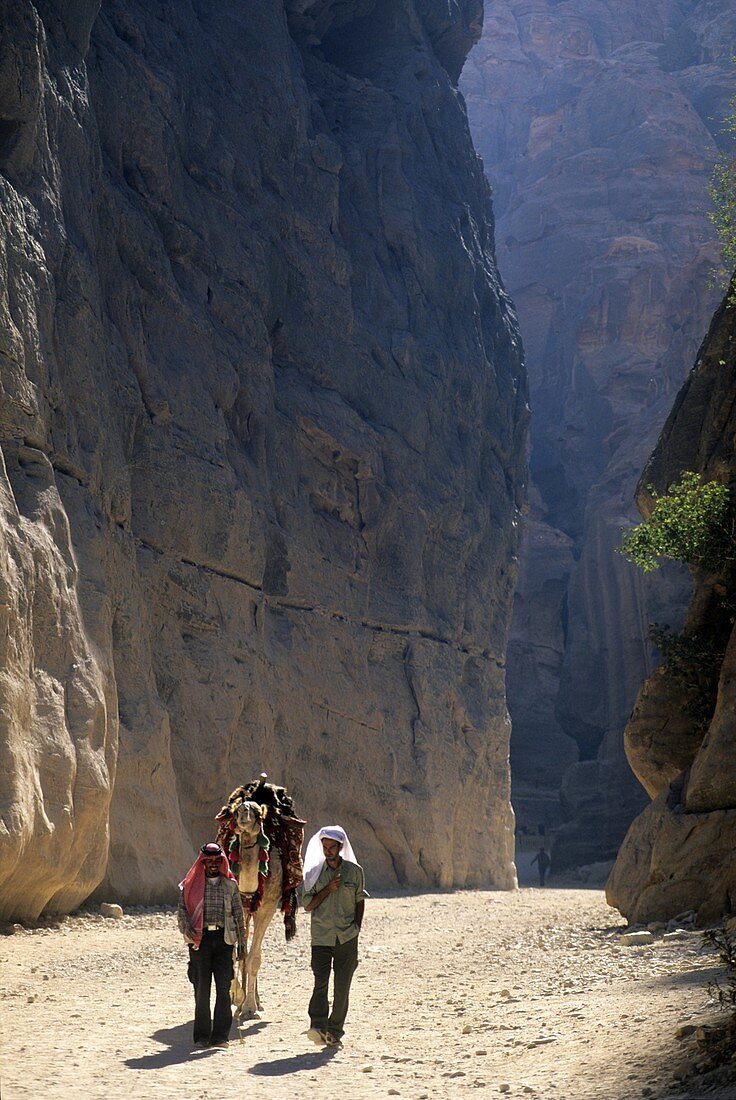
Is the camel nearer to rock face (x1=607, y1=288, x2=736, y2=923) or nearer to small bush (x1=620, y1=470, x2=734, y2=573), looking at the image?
rock face (x1=607, y1=288, x2=736, y2=923)

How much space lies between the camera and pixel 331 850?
9031mm

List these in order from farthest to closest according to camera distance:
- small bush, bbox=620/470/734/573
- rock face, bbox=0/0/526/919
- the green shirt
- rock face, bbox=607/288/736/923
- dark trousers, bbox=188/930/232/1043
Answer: rock face, bbox=0/0/526/919 < small bush, bbox=620/470/734/573 < rock face, bbox=607/288/736/923 < the green shirt < dark trousers, bbox=188/930/232/1043

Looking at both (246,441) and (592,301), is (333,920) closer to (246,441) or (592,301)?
(246,441)

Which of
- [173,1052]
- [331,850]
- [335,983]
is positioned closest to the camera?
[173,1052]

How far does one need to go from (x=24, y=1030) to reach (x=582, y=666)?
53.4 metres

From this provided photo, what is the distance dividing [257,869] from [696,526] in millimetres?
10018

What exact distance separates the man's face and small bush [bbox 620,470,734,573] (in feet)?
33.3

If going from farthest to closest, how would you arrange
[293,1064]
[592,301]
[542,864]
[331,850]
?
1. [592,301]
2. [542,864]
3. [331,850]
4. [293,1064]

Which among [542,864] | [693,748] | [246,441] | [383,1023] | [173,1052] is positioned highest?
[246,441]

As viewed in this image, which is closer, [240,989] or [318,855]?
[318,855]

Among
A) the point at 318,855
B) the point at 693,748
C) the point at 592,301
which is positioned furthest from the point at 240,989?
the point at 592,301

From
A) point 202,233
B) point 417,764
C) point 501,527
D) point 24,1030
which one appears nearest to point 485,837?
point 417,764

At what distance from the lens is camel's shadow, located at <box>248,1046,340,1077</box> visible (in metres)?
7.53

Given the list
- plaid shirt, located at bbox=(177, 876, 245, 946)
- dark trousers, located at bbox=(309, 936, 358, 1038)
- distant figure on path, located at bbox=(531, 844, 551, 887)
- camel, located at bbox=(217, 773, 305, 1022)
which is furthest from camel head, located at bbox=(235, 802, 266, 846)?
distant figure on path, located at bbox=(531, 844, 551, 887)
